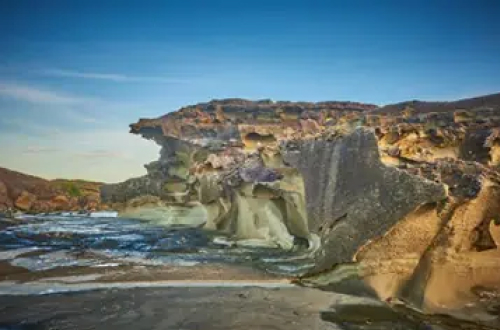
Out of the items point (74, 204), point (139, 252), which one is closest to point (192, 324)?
point (139, 252)

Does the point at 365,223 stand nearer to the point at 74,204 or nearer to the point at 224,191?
the point at 224,191

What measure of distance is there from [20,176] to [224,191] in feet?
174

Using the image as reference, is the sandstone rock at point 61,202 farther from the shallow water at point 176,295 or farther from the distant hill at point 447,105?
the shallow water at point 176,295

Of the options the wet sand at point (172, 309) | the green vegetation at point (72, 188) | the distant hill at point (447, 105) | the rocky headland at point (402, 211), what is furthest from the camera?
the green vegetation at point (72, 188)

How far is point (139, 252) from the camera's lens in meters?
15.3

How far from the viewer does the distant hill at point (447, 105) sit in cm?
3278

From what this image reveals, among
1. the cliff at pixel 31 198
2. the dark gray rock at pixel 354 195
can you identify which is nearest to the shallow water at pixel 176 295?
the dark gray rock at pixel 354 195

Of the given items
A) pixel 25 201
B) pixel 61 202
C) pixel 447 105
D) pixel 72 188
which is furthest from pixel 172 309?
pixel 72 188

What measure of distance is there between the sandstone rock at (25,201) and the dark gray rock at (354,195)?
168 feet

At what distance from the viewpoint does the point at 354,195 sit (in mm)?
8984

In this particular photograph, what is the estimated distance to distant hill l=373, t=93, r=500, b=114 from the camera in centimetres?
3278

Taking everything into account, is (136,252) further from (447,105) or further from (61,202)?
(61,202)

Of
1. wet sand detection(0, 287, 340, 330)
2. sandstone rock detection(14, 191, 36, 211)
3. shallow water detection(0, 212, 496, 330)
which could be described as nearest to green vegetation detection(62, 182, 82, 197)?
sandstone rock detection(14, 191, 36, 211)

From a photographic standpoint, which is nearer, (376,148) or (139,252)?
(376,148)
